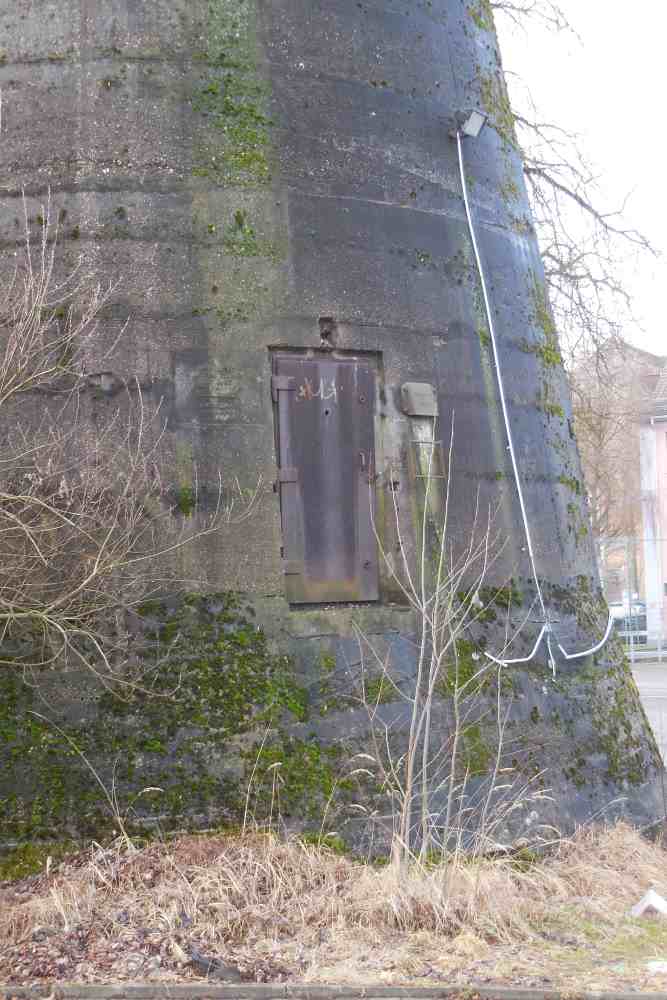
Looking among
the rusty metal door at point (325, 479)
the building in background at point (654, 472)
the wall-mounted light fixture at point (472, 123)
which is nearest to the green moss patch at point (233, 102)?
the rusty metal door at point (325, 479)

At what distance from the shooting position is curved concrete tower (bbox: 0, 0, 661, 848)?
7594 millimetres

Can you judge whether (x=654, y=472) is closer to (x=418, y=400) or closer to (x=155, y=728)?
(x=418, y=400)

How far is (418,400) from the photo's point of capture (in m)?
8.12

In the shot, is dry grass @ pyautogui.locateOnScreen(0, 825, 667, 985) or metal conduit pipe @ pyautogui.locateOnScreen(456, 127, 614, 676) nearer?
dry grass @ pyautogui.locateOnScreen(0, 825, 667, 985)

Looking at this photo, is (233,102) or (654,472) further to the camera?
(654,472)

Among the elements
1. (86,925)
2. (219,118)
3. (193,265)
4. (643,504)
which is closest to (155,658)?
(86,925)

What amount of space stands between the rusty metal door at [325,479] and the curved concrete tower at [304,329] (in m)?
0.01

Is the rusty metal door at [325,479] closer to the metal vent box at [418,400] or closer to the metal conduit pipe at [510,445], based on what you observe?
the metal vent box at [418,400]

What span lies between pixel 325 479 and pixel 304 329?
0.97 m

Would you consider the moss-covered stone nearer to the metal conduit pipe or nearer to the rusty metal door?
the rusty metal door

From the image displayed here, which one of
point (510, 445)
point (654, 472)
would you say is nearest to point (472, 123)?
point (510, 445)

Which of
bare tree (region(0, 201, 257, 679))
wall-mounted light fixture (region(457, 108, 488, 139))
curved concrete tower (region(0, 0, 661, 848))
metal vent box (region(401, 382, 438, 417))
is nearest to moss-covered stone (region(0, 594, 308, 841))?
curved concrete tower (region(0, 0, 661, 848))

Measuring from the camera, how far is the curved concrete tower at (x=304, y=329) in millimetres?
7594

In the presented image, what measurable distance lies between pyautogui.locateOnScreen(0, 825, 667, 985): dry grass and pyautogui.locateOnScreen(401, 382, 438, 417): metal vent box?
285cm
